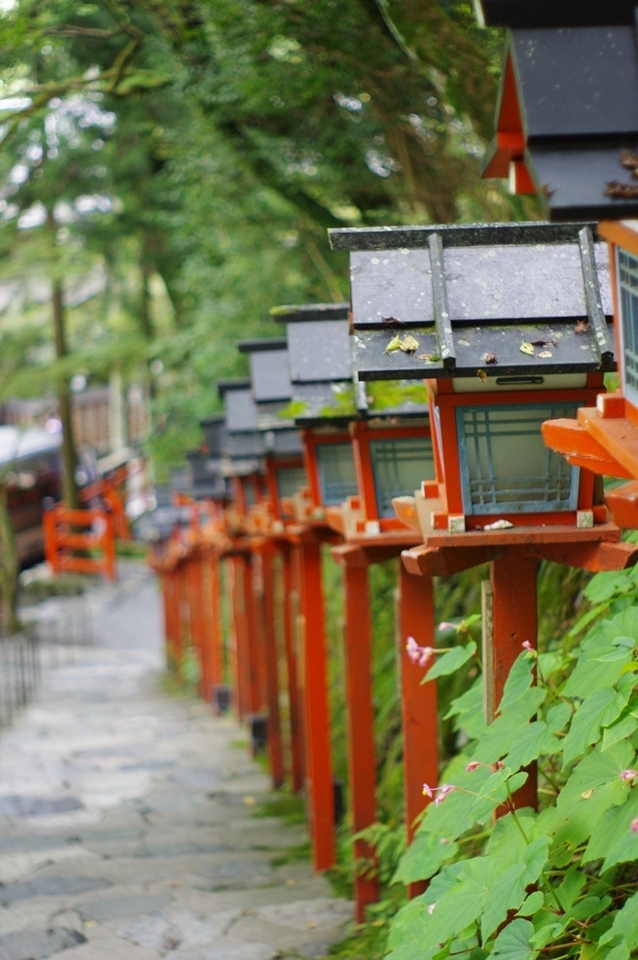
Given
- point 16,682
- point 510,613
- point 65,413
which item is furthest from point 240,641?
point 65,413

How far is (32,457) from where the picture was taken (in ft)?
113

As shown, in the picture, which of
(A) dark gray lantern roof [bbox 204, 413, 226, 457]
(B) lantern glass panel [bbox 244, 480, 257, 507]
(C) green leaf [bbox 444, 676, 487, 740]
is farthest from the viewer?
(A) dark gray lantern roof [bbox 204, 413, 226, 457]

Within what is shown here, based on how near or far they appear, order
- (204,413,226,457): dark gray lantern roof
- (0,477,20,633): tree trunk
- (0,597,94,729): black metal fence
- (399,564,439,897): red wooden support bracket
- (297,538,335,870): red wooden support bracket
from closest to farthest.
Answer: (399,564,439,897): red wooden support bracket, (297,538,335,870): red wooden support bracket, (204,413,226,457): dark gray lantern roof, (0,597,94,729): black metal fence, (0,477,20,633): tree trunk

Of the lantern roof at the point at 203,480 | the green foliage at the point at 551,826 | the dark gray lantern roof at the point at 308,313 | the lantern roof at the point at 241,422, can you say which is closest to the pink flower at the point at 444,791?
the green foliage at the point at 551,826

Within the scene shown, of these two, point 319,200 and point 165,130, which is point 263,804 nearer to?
point 319,200

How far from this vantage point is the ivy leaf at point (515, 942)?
339 centimetres

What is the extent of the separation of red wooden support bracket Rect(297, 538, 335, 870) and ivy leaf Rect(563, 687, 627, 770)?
14.6 ft

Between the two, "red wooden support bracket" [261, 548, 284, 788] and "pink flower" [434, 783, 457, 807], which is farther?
"red wooden support bracket" [261, 548, 284, 788]

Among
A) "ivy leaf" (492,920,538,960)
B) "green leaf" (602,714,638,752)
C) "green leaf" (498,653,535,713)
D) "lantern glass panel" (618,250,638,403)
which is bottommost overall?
"ivy leaf" (492,920,538,960)

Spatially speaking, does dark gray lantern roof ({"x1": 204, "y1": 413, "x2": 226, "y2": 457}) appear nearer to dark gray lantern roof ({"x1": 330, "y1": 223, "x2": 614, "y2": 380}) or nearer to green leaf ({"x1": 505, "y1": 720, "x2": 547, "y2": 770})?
dark gray lantern roof ({"x1": 330, "y1": 223, "x2": 614, "y2": 380})

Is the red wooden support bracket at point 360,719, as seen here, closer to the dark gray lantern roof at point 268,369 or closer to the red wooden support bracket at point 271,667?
the dark gray lantern roof at point 268,369

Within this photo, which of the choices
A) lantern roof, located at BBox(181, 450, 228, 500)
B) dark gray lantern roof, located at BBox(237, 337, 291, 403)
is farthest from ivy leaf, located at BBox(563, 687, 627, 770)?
lantern roof, located at BBox(181, 450, 228, 500)

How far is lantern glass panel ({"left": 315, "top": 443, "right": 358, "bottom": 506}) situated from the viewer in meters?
7.15

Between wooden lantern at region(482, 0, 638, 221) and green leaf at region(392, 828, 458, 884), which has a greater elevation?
wooden lantern at region(482, 0, 638, 221)
